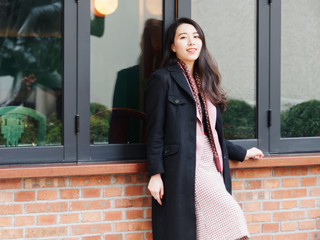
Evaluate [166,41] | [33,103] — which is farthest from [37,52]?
[166,41]

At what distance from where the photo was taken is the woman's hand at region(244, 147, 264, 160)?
3.32 metres

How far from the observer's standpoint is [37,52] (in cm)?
312

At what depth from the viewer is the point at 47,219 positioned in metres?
3.07

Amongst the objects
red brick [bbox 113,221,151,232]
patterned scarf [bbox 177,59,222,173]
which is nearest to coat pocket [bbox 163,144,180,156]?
patterned scarf [bbox 177,59,222,173]

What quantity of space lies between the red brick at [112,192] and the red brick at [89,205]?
5 centimetres

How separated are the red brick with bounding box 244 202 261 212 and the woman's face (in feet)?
3.73

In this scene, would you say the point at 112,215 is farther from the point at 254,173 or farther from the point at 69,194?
the point at 254,173

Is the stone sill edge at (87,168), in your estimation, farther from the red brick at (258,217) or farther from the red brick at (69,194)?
the red brick at (258,217)

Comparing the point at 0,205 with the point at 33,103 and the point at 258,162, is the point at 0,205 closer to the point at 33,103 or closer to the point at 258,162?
the point at 33,103

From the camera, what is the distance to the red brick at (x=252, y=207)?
3467 mm

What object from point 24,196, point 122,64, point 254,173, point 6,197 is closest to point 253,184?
point 254,173

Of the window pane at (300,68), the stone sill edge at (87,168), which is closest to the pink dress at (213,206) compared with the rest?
the stone sill edge at (87,168)

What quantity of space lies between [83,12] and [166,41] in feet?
1.87

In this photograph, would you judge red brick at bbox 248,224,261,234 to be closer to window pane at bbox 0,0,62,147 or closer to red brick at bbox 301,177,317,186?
→ red brick at bbox 301,177,317,186
